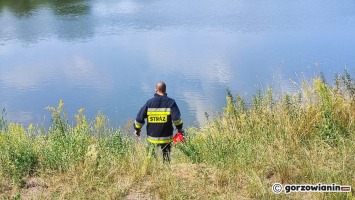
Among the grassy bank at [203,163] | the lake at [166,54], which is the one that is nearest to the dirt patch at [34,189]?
the grassy bank at [203,163]

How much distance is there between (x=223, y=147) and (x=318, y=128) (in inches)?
51.5

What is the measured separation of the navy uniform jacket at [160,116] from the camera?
6.75 m

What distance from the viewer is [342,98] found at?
6.30 metres

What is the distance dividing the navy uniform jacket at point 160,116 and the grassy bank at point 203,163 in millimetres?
933

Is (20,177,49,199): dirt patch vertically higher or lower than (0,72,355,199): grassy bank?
lower

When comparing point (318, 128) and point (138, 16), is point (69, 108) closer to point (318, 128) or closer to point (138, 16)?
point (318, 128)

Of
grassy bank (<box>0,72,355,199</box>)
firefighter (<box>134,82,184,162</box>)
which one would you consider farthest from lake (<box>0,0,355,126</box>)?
grassy bank (<box>0,72,355,199</box>)

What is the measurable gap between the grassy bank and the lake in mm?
Answer: 3202

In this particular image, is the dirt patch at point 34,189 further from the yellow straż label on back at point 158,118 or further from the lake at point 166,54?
the lake at point 166,54

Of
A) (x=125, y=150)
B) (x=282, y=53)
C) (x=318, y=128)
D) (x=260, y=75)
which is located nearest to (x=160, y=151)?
(x=125, y=150)

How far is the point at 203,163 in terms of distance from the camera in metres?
5.10

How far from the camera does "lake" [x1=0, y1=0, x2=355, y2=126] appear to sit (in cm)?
1478

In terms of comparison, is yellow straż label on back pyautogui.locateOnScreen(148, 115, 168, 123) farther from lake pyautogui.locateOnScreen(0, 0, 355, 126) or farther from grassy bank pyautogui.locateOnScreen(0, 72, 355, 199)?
lake pyautogui.locateOnScreen(0, 0, 355, 126)

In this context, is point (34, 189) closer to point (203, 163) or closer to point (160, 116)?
point (203, 163)
